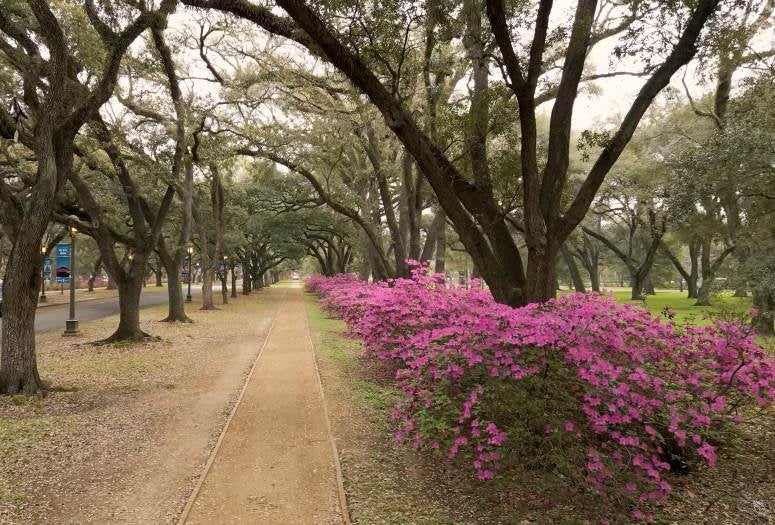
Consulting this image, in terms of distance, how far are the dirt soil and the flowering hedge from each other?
A: 2.64 m

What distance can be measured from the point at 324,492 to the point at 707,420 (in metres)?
3.37

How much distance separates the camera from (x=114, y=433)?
6223 mm

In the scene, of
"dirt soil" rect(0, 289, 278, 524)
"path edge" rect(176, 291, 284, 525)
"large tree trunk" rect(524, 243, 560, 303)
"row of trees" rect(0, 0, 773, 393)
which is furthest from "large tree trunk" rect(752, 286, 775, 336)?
"dirt soil" rect(0, 289, 278, 524)

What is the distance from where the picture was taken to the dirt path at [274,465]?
13.6 ft

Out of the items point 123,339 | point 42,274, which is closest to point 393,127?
point 42,274

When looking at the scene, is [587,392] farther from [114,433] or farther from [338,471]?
[114,433]

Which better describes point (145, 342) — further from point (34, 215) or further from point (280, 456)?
point (280, 456)

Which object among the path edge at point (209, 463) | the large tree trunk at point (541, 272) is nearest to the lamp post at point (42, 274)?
the path edge at point (209, 463)

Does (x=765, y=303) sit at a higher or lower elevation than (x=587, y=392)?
higher

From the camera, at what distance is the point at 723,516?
4266mm

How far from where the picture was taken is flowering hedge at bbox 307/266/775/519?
4031mm

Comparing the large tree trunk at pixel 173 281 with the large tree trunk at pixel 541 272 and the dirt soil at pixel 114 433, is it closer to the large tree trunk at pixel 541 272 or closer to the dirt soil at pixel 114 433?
the dirt soil at pixel 114 433

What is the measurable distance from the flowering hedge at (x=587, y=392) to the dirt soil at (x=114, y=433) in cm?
264

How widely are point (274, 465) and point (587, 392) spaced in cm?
323
